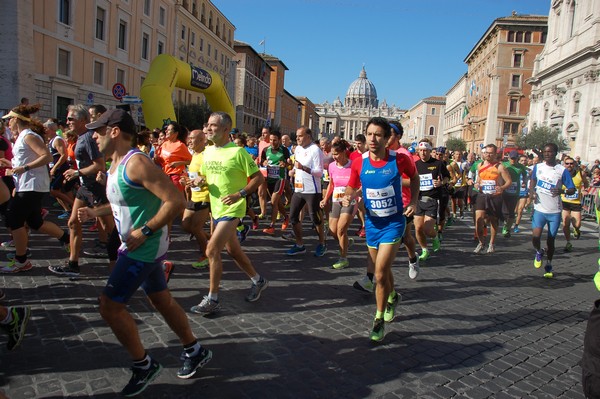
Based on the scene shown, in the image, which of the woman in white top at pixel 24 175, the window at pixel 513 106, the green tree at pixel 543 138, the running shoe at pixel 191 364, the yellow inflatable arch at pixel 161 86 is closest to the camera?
the running shoe at pixel 191 364

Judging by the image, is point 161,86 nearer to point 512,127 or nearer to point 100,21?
point 100,21

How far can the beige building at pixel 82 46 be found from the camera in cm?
2125

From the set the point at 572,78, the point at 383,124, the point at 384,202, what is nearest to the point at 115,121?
the point at 383,124

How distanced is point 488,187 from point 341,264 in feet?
13.0

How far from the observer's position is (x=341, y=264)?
7066 mm

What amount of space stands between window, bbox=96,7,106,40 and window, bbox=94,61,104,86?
5.40 ft

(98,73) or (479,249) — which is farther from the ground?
(98,73)

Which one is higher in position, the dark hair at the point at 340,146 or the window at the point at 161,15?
the window at the point at 161,15

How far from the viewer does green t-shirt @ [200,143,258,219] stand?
189 inches

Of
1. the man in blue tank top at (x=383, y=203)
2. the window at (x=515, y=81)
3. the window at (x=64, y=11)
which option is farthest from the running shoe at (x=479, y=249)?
the window at (x=515, y=81)

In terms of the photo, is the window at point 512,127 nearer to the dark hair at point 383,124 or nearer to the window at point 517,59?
the window at point 517,59

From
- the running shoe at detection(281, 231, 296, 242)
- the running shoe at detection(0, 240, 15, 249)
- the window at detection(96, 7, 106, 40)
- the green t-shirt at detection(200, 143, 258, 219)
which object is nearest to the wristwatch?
the green t-shirt at detection(200, 143, 258, 219)

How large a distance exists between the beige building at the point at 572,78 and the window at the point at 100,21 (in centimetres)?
3514

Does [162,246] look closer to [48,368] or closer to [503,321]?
[48,368]
